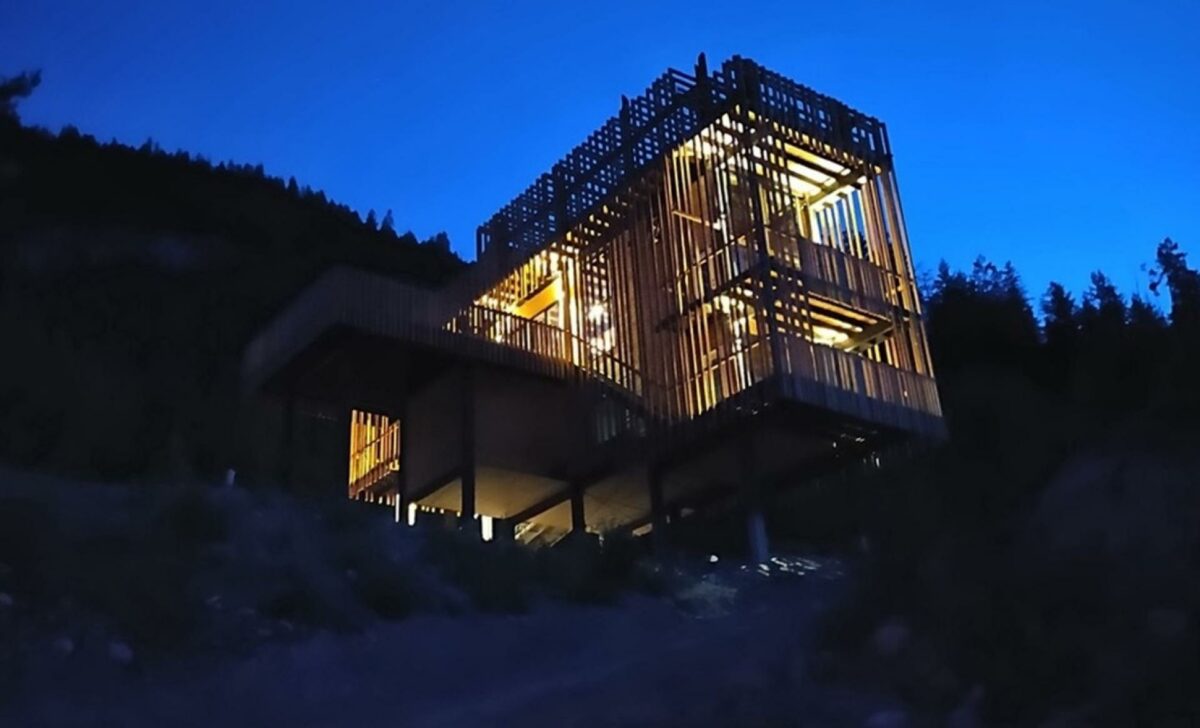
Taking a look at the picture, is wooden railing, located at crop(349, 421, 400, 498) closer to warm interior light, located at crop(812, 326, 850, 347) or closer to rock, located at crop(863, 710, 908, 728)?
warm interior light, located at crop(812, 326, 850, 347)

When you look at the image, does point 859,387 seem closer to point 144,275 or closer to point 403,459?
point 403,459

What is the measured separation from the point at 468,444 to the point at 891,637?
1424 centimetres

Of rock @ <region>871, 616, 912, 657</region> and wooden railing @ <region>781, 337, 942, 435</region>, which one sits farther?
wooden railing @ <region>781, 337, 942, 435</region>

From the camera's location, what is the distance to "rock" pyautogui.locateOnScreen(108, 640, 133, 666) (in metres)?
8.50

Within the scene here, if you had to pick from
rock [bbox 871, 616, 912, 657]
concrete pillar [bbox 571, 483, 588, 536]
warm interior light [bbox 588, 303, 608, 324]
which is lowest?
rock [bbox 871, 616, 912, 657]

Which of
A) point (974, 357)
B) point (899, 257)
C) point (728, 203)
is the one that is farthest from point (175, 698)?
point (974, 357)

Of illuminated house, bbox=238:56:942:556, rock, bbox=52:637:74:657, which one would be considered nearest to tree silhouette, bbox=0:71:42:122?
illuminated house, bbox=238:56:942:556

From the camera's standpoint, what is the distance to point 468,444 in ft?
65.8

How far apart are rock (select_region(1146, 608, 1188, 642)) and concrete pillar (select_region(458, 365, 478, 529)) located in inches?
571

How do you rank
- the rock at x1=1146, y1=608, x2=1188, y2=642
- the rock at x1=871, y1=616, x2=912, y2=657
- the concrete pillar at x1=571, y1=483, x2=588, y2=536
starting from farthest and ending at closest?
the concrete pillar at x1=571, y1=483, x2=588, y2=536
the rock at x1=871, y1=616, x2=912, y2=657
the rock at x1=1146, y1=608, x2=1188, y2=642

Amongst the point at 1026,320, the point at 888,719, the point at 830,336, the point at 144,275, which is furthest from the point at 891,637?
the point at 144,275

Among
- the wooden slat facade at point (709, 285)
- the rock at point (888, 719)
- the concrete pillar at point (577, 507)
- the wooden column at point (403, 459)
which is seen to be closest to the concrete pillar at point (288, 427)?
the wooden slat facade at point (709, 285)

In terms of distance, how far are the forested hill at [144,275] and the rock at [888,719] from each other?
24.0 m

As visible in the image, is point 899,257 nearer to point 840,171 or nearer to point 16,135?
point 840,171
